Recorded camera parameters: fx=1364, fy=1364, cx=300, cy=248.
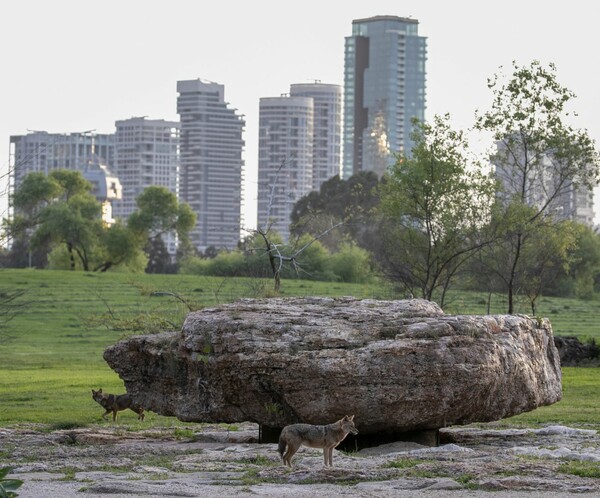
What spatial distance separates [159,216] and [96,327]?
55.0m

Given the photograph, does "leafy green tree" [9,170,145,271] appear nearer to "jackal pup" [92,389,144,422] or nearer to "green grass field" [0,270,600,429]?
"green grass field" [0,270,600,429]

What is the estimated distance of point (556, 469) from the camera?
19625 mm

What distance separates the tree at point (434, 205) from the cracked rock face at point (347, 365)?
2206cm

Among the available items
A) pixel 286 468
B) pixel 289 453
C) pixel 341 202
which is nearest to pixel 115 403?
pixel 289 453

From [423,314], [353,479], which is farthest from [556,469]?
[423,314]

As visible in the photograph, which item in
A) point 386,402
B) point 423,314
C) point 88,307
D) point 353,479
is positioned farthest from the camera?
point 88,307

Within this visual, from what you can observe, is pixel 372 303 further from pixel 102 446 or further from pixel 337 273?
pixel 337 273

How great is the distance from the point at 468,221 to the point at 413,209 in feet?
8.86

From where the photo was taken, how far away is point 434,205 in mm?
48688

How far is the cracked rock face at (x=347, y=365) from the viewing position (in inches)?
893

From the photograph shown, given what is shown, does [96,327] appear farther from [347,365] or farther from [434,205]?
[347,365]

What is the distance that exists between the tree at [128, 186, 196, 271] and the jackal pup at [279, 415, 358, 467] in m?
98.5

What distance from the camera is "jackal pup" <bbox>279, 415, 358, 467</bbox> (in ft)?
65.2

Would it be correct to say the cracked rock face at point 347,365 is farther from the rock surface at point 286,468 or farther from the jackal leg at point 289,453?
the jackal leg at point 289,453
